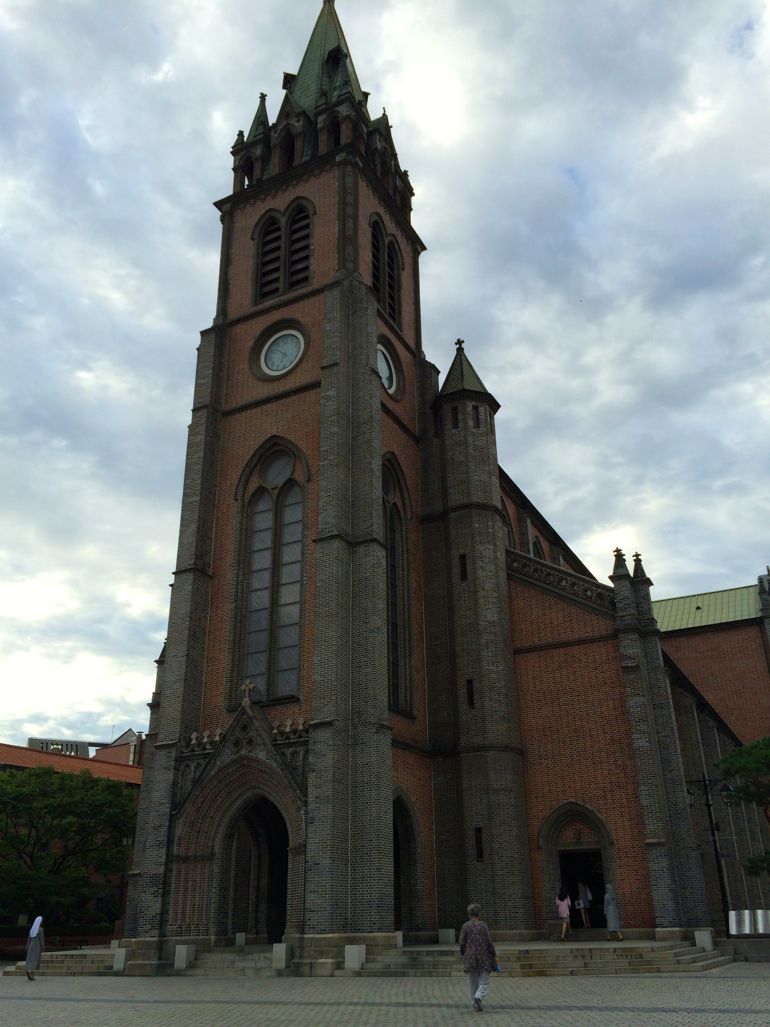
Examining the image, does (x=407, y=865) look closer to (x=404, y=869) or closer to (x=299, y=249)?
(x=404, y=869)

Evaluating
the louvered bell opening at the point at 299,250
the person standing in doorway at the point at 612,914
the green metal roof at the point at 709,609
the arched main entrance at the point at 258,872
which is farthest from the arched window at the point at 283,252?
the green metal roof at the point at 709,609

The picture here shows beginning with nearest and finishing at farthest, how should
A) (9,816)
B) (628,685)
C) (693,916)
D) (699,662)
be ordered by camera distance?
1. (693,916)
2. (628,685)
3. (9,816)
4. (699,662)

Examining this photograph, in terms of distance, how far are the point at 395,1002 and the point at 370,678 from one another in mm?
10877

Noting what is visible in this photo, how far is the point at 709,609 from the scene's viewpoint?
5550 cm

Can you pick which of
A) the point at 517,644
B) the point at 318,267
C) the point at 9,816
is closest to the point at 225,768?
the point at 517,644

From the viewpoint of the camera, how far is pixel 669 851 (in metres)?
25.5

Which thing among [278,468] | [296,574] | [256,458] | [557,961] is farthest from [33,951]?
[256,458]

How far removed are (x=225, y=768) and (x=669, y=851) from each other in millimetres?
13143

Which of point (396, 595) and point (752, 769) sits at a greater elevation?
point (396, 595)

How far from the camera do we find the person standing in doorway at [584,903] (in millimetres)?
27062

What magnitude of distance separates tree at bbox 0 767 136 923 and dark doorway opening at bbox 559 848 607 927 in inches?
794

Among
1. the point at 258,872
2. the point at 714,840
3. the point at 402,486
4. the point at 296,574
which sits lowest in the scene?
the point at 258,872

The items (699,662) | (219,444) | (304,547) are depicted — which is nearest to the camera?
(304,547)

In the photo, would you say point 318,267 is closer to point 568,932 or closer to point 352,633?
point 352,633
